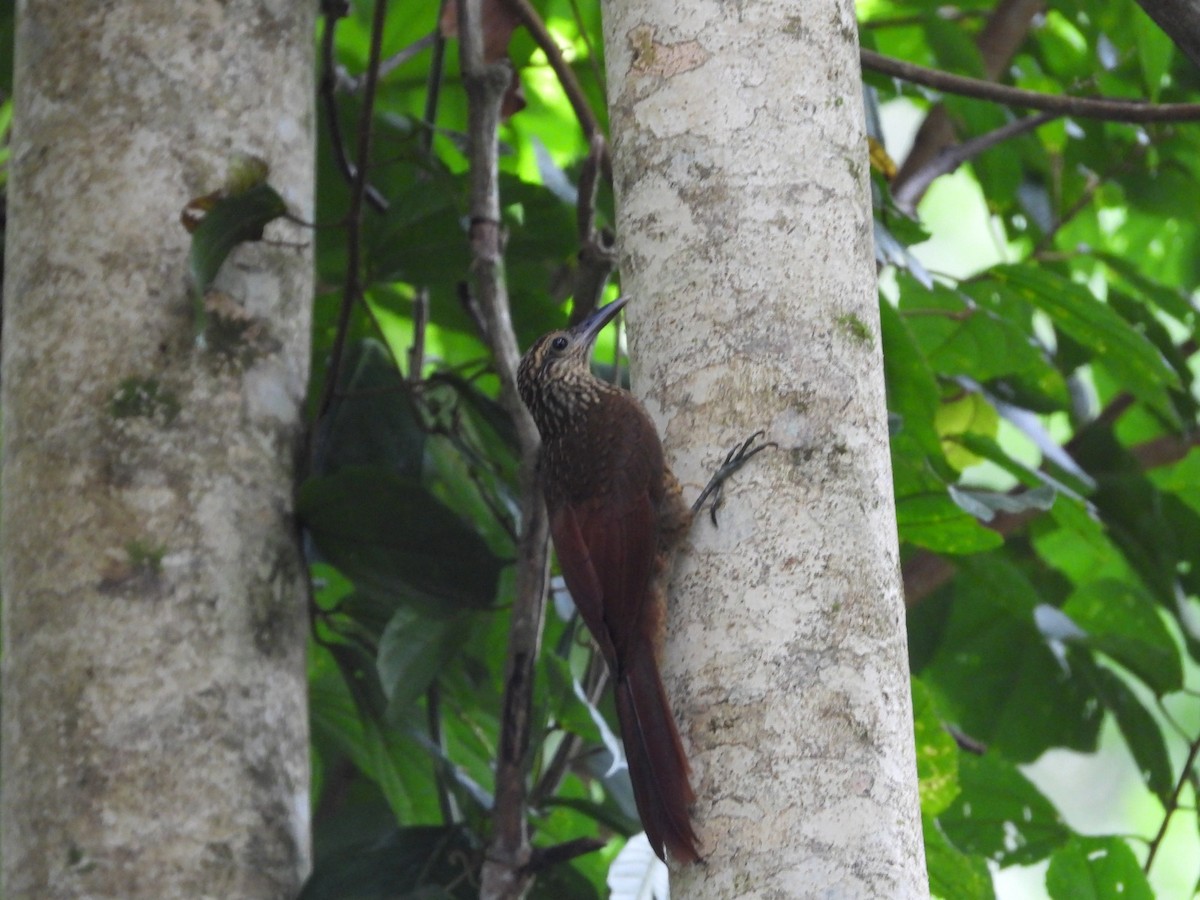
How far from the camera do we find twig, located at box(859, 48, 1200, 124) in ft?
8.04

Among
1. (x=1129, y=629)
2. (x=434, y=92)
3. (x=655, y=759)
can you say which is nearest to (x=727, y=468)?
(x=655, y=759)

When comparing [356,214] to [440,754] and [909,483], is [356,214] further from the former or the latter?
[909,483]

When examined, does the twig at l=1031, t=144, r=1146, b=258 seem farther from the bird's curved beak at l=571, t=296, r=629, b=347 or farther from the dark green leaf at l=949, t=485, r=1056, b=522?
the bird's curved beak at l=571, t=296, r=629, b=347

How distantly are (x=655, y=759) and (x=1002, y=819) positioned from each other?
Answer: 1717 millimetres

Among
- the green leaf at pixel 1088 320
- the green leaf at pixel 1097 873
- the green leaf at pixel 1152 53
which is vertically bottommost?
the green leaf at pixel 1097 873

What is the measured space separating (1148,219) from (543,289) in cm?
213

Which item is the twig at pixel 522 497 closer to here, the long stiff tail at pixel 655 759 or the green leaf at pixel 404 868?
the green leaf at pixel 404 868

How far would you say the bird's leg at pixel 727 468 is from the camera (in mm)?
1563

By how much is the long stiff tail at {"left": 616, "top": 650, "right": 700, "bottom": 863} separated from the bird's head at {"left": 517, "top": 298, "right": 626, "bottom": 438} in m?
0.92

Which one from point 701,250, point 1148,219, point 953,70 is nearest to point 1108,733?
point 1148,219

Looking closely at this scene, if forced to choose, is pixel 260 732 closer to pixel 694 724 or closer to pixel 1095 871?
pixel 694 724

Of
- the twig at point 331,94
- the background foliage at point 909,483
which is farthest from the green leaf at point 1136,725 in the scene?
the twig at point 331,94

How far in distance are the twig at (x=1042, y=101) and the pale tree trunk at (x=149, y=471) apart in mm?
1074

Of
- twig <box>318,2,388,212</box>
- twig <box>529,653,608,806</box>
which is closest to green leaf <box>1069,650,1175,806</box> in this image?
twig <box>529,653,608,806</box>
